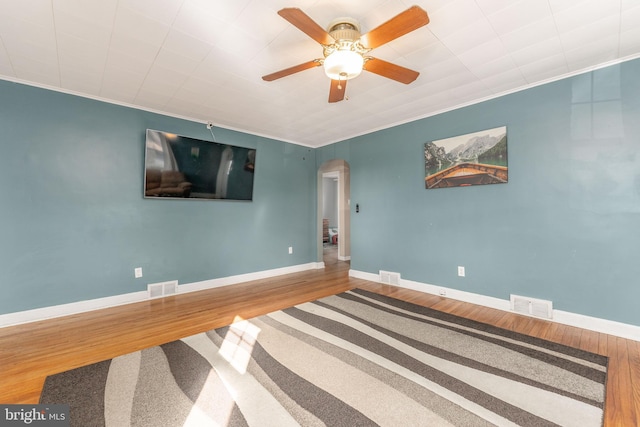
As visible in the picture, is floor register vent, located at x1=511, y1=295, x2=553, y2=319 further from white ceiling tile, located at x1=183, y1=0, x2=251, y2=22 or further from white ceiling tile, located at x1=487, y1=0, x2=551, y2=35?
white ceiling tile, located at x1=183, y1=0, x2=251, y2=22

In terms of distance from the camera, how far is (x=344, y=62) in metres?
1.85

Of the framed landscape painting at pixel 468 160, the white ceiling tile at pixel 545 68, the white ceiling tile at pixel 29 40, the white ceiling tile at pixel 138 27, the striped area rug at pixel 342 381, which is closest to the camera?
the striped area rug at pixel 342 381

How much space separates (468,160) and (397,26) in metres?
2.31

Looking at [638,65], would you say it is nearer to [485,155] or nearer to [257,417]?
[485,155]

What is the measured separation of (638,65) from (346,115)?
9.39ft

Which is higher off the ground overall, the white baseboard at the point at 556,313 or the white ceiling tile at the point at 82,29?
the white ceiling tile at the point at 82,29

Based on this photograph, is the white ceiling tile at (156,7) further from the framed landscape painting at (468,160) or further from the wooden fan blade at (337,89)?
the framed landscape painting at (468,160)

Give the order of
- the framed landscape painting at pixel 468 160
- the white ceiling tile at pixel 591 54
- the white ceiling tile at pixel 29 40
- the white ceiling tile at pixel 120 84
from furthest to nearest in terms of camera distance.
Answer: the framed landscape painting at pixel 468 160
the white ceiling tile at pixel 120 84
the white ceiling tile at pixel 591 54
the white ceiling tile at pixel 29 40

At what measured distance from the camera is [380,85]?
283cm

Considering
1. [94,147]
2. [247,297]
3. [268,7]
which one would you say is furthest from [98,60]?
[247,297]

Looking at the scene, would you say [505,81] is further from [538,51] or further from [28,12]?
[28,12]

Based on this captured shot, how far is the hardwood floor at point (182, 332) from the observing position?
68.7 inches

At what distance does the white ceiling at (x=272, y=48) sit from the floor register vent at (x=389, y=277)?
2.49 metres

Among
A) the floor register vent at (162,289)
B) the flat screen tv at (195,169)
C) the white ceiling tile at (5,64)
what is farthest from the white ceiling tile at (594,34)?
the floor register vent at (162,289)
